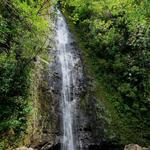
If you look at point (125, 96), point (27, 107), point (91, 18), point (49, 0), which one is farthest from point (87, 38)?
point (27, 107)

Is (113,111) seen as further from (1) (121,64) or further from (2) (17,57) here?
(2) (17,57)

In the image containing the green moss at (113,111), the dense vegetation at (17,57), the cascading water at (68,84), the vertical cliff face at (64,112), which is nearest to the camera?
the dense vegetation at (17,57)

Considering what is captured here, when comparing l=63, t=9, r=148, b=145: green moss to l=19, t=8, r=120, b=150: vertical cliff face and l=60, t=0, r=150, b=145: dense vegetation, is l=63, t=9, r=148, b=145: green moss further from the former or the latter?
l=19, t=8, r=120, b=150: vertical cliff face

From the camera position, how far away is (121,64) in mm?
15492

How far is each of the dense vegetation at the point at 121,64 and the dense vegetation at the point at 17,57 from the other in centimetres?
212

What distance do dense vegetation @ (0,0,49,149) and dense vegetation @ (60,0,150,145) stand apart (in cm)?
212

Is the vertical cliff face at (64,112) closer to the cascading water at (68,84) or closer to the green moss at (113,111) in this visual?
the cascading water at (68,84)

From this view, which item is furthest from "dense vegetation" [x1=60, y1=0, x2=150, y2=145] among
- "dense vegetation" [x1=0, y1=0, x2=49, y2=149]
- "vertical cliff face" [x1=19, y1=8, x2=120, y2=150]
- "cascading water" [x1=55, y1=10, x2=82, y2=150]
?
"dense vegetation" [x1=0, y1=0, x2=49, y2=149]

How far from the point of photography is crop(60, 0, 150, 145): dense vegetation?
13492 millimetres

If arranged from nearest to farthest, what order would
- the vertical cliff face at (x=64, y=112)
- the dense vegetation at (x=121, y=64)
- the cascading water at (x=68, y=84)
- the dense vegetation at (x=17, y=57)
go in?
the dense vegetation at (x=17, y=57) < the vertical cliff face at (x=64, y=112) < the cascading water at (x=68, y=84) < the dense vegetation at (x=121, y=64)

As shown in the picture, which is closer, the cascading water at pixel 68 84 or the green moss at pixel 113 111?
the cascading water at pixel 68 84

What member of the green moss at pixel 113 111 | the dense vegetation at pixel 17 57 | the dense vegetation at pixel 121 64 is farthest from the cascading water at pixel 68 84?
the dense vegetation at pixel 17 57

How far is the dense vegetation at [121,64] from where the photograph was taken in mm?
13492

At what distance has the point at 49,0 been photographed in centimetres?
1098
